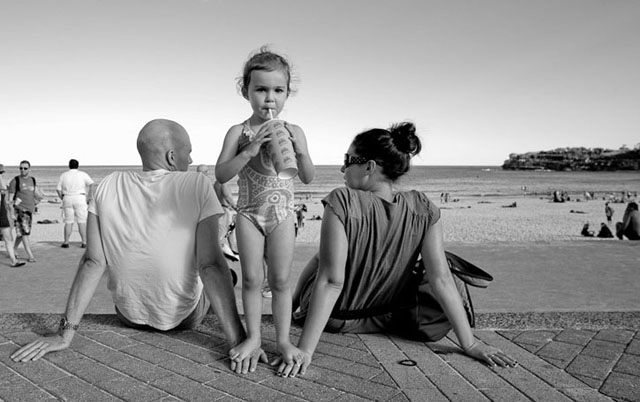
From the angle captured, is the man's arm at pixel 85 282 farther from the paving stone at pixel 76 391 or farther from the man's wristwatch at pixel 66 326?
the paving stone at pixel 76 391

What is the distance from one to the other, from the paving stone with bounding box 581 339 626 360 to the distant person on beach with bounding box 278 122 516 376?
649 millimetres

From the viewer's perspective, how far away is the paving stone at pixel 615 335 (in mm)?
3062

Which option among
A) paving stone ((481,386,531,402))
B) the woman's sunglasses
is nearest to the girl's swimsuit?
the woman's sunglasses

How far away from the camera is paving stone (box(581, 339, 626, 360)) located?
2.81 meters

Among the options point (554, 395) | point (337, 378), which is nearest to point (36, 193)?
point (337, 378)

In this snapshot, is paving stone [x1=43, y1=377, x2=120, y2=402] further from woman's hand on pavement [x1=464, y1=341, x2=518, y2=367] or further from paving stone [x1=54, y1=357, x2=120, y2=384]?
woman's hand on pavement [x1=464, y1=341, x2=518, y2=367]

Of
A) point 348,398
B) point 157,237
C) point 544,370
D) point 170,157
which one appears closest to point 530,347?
point 544,370

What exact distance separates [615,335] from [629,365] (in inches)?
21.6

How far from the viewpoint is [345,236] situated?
2883mm

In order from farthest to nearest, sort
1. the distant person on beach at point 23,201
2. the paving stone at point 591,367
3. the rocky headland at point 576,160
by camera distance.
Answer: the rocky headland at point 576,160, the distant person on beach at point 23,201, the paving stone at point 591,367

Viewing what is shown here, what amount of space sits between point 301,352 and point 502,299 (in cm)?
340

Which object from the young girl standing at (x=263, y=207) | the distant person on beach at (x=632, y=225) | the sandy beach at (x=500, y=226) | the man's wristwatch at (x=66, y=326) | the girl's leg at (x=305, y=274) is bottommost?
the sandy beach at (x=500, y=226)

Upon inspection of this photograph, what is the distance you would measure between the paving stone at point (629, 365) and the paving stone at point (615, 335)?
0.27 metres

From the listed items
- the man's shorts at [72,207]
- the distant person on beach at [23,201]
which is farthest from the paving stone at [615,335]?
the man's shorts at [72,207]
